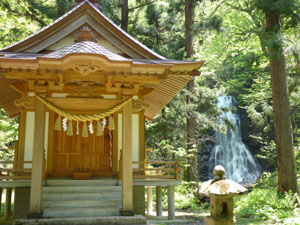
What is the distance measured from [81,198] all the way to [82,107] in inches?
98.8

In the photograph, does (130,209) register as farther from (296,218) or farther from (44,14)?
(44,14)

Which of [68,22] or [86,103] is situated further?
[68,22]

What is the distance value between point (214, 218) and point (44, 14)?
16.3 meters

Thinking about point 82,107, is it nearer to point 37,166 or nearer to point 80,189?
point 37,166

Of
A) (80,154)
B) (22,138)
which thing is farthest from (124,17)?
(22,138)

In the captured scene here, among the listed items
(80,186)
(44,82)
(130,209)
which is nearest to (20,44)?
(44,82)

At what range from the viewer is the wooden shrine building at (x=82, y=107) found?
6898 mm

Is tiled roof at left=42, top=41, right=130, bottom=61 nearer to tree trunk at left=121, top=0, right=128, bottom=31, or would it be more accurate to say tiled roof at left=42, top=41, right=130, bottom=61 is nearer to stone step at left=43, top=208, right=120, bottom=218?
stone step at left=43, top=208, right=120, bottom=218

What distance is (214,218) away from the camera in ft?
16.7

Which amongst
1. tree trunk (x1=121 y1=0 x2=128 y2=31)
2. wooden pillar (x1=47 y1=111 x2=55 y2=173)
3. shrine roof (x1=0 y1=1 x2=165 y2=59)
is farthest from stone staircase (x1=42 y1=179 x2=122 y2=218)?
tree trunk (x1=121 y1=0 x2=128 y2=31)

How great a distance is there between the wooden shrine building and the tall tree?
414 centimetres

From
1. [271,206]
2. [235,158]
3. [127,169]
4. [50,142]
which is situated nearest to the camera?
[127,169]

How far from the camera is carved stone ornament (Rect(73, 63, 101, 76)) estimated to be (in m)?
6.63

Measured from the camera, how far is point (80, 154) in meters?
10.5
